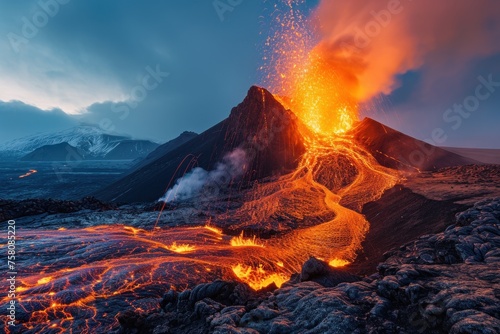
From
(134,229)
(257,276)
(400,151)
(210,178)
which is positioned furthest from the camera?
(400,151)

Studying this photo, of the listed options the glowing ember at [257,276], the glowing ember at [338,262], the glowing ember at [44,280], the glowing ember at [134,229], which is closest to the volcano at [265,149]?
the glowing ember at [134,229]

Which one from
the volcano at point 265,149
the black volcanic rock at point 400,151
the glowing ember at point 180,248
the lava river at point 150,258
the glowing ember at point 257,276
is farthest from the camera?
the volcano at point 265,149

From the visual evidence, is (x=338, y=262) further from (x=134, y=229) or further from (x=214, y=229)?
(x=134, y=229)

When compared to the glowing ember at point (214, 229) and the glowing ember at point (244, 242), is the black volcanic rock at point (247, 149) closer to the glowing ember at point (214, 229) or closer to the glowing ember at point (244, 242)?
the glowing ember at point (214, 229)

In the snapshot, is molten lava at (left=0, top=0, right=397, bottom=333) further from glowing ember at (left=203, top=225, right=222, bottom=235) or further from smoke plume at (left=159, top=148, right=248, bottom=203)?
smoke plume at (left=159, top=148, right=248, bottom=203)

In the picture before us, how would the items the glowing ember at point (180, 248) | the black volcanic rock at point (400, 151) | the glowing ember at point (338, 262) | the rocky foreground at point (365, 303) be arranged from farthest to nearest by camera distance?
the black volcanic rock at point (400, 151)
the glowing ember at point (180, 248)
the glowing ember at point (338, 262)
the rocky foreground at point (365, 303)

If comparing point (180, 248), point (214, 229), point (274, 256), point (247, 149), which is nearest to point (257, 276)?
point (274, 256)
